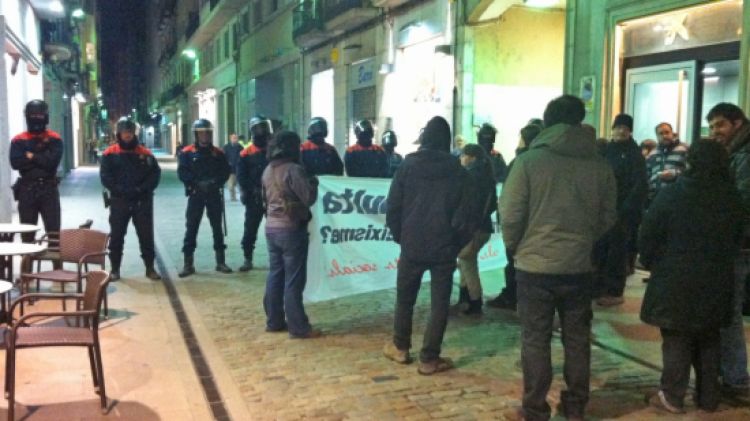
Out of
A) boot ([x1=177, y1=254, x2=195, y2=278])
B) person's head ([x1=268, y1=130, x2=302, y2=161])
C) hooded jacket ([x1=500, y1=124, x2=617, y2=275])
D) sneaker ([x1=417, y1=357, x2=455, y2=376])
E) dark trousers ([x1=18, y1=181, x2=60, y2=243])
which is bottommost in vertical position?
sneaker ([x1=417, y1=357, x2=455, y2=376])

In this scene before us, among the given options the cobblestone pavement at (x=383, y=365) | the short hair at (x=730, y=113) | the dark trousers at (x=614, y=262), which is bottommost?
the cobblestone pavement at (x=383, y=365)

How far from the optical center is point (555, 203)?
417 centimetres

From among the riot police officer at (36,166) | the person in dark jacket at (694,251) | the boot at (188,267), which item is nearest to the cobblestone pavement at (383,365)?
the person in dark jacket at (694,251)

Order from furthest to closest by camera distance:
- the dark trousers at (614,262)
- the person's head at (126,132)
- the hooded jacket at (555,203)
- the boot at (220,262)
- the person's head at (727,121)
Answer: the boot at (220,262) → the person's head at (126,132) → the dark trousers at (614,262) → the person's head at (727,121) → the hooded jacket at (555,203)

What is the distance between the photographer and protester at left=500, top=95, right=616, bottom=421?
4.18m

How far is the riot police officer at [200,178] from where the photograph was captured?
29.6 ft

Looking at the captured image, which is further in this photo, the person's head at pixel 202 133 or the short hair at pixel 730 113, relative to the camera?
the person's head at pixel 202 133

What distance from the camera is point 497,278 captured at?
9008mm

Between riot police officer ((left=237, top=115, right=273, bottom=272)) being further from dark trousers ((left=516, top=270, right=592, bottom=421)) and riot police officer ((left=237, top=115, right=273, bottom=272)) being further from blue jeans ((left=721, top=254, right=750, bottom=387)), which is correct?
blue jeans ((left=721, top=254, right=750, bottom=387))

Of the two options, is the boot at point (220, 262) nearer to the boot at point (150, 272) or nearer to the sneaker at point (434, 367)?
the boot at point (150, 272)

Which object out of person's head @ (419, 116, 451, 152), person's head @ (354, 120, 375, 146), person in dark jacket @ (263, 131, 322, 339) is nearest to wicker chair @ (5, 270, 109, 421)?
person in dark jacket @ (263, 131, 322, 339)

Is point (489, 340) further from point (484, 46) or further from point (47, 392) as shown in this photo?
point (484, 46)

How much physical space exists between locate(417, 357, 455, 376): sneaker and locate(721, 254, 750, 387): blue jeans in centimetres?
190

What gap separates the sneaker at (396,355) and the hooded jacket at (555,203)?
1.71 meters
